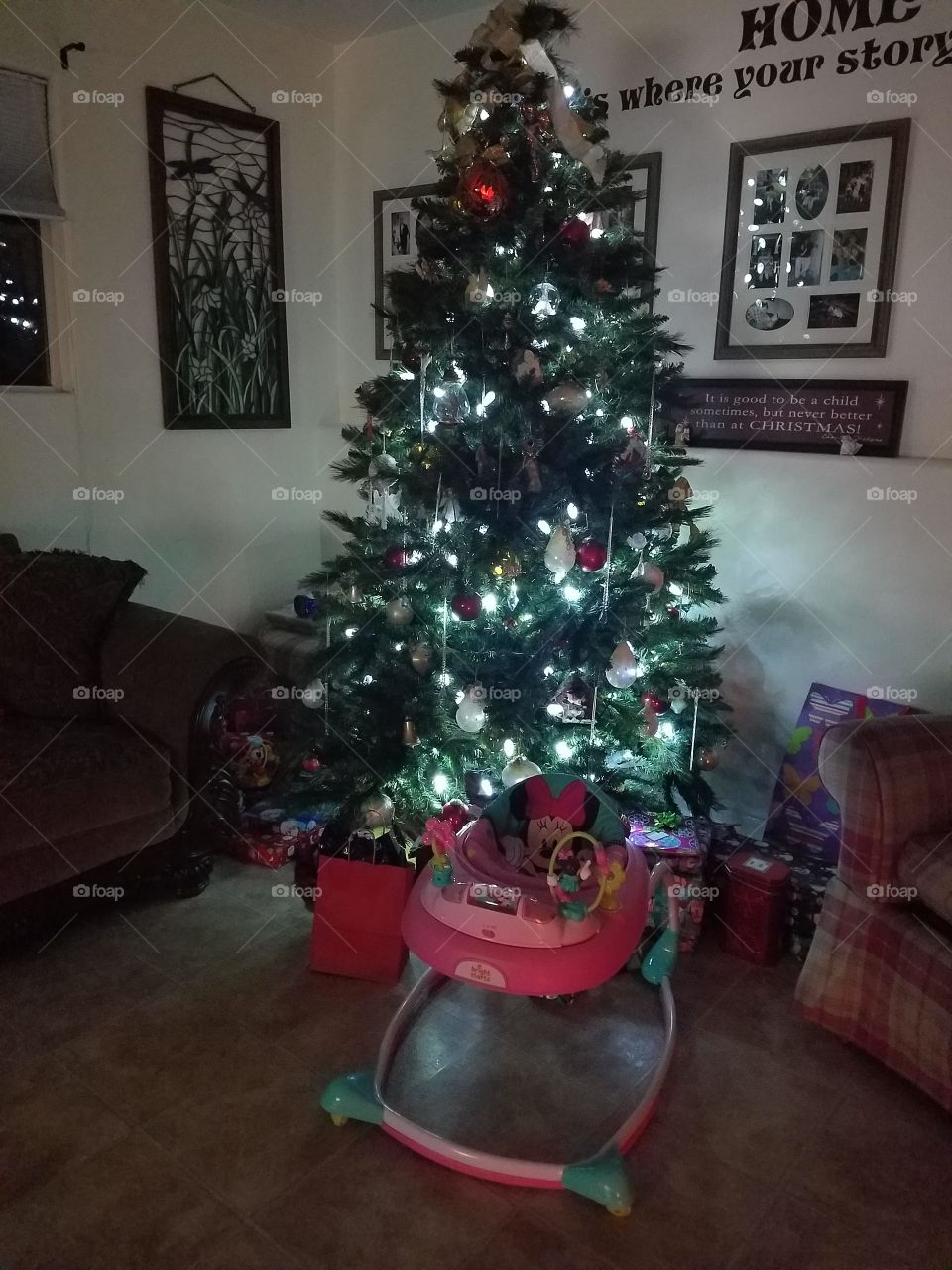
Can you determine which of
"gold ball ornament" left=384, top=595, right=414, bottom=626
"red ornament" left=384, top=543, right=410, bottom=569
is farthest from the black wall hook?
"gold ball ornament" left=384, top=595, right=414, bottom=626

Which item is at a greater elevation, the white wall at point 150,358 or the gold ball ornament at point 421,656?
the white wall at point 150,358

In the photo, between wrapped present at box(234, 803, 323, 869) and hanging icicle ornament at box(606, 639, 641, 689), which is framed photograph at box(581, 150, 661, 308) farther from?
wrapped present at box(234, 803, 323, 869)

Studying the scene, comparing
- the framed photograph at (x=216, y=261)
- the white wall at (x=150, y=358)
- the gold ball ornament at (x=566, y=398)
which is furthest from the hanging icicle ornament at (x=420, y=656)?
the framed photograph at (x=216, y=261)

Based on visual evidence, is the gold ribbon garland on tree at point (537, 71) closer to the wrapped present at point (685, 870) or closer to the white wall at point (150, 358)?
the white wall at point (150, 358)

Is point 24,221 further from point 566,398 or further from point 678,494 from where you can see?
point 678,494

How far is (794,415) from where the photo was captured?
2.69m

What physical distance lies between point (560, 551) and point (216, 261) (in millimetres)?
1921

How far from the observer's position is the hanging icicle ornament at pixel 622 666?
2.32 metres

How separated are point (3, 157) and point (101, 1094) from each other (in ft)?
8.53

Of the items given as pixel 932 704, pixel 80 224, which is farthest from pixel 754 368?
pixel 80 224

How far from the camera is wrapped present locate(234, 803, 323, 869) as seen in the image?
108 inches

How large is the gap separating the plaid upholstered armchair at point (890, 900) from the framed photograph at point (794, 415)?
3.01ft

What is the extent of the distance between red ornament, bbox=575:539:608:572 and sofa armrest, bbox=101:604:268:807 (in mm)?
904

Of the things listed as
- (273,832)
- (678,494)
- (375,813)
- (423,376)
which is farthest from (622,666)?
(273,832)
